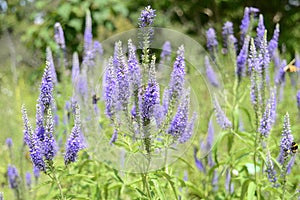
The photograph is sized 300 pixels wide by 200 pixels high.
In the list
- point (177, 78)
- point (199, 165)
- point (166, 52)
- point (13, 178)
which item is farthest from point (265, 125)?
point (13, 178)

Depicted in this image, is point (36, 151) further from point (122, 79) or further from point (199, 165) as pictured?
point (199, 165)

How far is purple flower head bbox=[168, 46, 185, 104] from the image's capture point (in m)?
1.78

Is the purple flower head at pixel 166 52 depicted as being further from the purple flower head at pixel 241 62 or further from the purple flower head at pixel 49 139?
the purple flower head at pixel 49 139

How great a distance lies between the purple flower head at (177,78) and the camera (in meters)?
1.78

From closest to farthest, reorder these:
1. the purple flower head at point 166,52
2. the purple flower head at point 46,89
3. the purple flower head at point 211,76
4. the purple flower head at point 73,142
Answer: the purple flower head at point 46,89
the purple flower head at point 73,142
the purple flower head at point 166,52
the purple flower head at point 211,76

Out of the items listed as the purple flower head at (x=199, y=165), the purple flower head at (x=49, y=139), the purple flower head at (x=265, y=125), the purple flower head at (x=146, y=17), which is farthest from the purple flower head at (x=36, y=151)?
the purple flower head at (x=199, y=165)

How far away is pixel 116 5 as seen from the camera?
6.70 meters

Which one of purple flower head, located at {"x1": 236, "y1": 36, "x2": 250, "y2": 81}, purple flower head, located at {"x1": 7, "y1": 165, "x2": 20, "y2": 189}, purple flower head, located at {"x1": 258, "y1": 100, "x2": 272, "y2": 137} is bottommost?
purple flower head, located at {"x1": 7, "y1": 165, "x2": 20, "y2": 189}

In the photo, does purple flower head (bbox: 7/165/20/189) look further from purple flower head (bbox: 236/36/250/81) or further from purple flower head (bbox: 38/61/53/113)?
purple flower head (bbox: 236/36/250/81)

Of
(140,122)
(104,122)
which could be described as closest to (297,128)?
(104,122)

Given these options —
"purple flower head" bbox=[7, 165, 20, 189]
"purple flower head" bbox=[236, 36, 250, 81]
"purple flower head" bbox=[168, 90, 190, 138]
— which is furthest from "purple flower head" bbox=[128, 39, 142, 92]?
"purple flower head" bbox=[7, 165, 20, 189]

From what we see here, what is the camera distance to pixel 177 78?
180 centimetres

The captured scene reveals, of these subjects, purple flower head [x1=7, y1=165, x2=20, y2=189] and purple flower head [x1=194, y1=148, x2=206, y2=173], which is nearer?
purple flower head [x1=7, y1=165, x2=20, y2=189]

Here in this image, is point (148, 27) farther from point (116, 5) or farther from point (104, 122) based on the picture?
point (116, 5)
